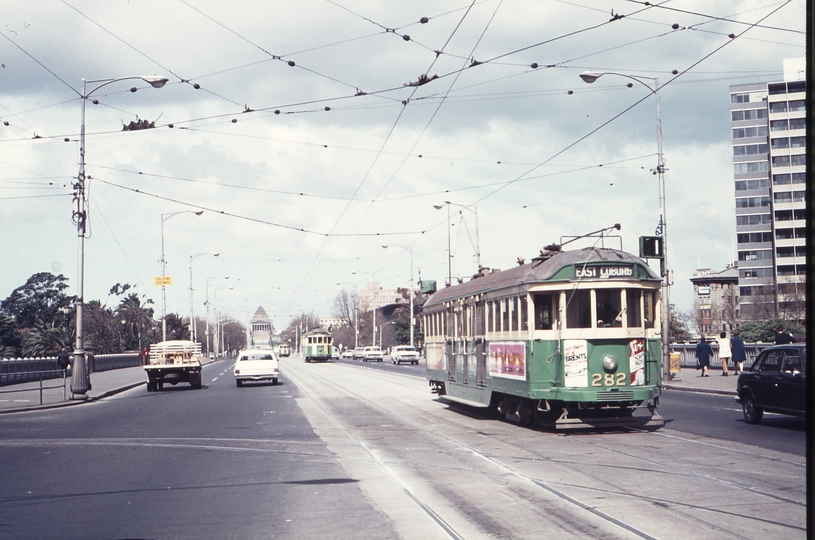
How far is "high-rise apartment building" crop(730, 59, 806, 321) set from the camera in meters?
94.6

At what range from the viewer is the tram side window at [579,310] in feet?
47.4

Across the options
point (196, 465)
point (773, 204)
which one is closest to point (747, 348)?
point (196, 465)

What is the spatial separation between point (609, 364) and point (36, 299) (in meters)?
101

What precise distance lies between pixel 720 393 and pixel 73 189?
21293 millimetres

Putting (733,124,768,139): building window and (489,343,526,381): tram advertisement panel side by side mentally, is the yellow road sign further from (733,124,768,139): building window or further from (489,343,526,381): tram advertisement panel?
(733,124,768,139): building window

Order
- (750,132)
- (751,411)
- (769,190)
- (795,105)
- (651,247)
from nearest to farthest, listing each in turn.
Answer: (751,411) < (651,247) < (795,105) < (769,190) < (750,132)

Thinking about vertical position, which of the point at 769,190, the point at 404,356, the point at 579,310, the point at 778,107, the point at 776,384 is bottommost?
the point at 404,356

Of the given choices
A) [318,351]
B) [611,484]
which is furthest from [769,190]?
[611,484]

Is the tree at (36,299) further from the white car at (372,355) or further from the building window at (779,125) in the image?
the building window at (779,125)

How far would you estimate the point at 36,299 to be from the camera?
10294cm

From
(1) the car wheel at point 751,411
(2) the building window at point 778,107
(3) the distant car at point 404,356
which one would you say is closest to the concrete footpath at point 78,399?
(1) the car wheel at point 751,411

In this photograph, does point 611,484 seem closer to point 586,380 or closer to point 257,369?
point 586,380

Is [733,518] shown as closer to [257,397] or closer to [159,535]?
[159,535]

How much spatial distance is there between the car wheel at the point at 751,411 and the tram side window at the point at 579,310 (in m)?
3.86
